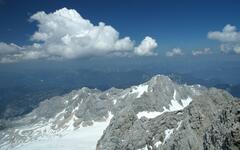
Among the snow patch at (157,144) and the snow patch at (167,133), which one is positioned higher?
the snow patch at (167,133)

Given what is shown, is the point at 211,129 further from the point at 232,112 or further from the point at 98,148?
the point at 98,148

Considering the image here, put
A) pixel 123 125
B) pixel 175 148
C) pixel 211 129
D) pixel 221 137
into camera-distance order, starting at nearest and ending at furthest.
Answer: pixel 221 137 → pixel 211 129 → pixel 175 148 → pixel 123 125

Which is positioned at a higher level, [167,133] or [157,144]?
[167,133]

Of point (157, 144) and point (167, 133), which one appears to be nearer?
point (157, 144)

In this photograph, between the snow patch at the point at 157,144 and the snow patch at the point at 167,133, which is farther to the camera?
the snow patch at the point at 157,144

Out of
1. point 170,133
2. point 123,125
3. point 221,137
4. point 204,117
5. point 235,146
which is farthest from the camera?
point 123,125

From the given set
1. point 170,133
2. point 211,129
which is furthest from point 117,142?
point 211,129

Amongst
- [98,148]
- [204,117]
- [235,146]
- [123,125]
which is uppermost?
[235,146]

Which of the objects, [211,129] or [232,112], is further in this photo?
[211,129]

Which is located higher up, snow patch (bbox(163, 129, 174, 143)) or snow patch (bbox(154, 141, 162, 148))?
snow patch (bbox(163, 129, 174, 143))

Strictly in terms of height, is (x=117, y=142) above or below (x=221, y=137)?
below

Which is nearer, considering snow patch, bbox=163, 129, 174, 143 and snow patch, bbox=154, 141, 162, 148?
snow patch, bbox=163, 129, 174, 143
